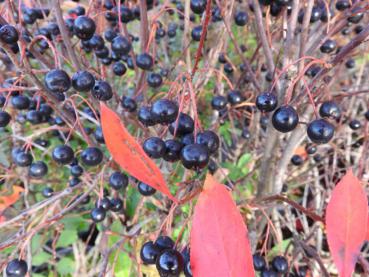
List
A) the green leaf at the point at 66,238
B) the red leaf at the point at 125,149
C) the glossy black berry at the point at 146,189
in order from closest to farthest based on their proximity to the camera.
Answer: the red leaf at the point at 125,149
the glossy black berry at the point at 146,189
the green leaf at the point at 66,238

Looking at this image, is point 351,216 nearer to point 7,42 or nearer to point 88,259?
point 7,42

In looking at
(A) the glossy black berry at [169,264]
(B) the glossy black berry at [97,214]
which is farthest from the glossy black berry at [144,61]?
(A) the glossy black berry at [169,264]

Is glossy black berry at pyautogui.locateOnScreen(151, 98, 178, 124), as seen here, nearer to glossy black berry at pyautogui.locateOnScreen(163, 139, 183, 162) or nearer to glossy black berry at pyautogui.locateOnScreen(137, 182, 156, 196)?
glossy black berry at pyautogui.locateOnScreen(163, 139, 183, 162)

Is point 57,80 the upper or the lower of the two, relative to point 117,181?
upper

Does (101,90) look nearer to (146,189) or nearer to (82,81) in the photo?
(82,81)

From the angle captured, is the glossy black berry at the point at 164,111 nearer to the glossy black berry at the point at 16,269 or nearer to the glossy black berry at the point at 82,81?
the glossy black berry at the point at 82,81

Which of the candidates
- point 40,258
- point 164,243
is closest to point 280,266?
point 164,243
